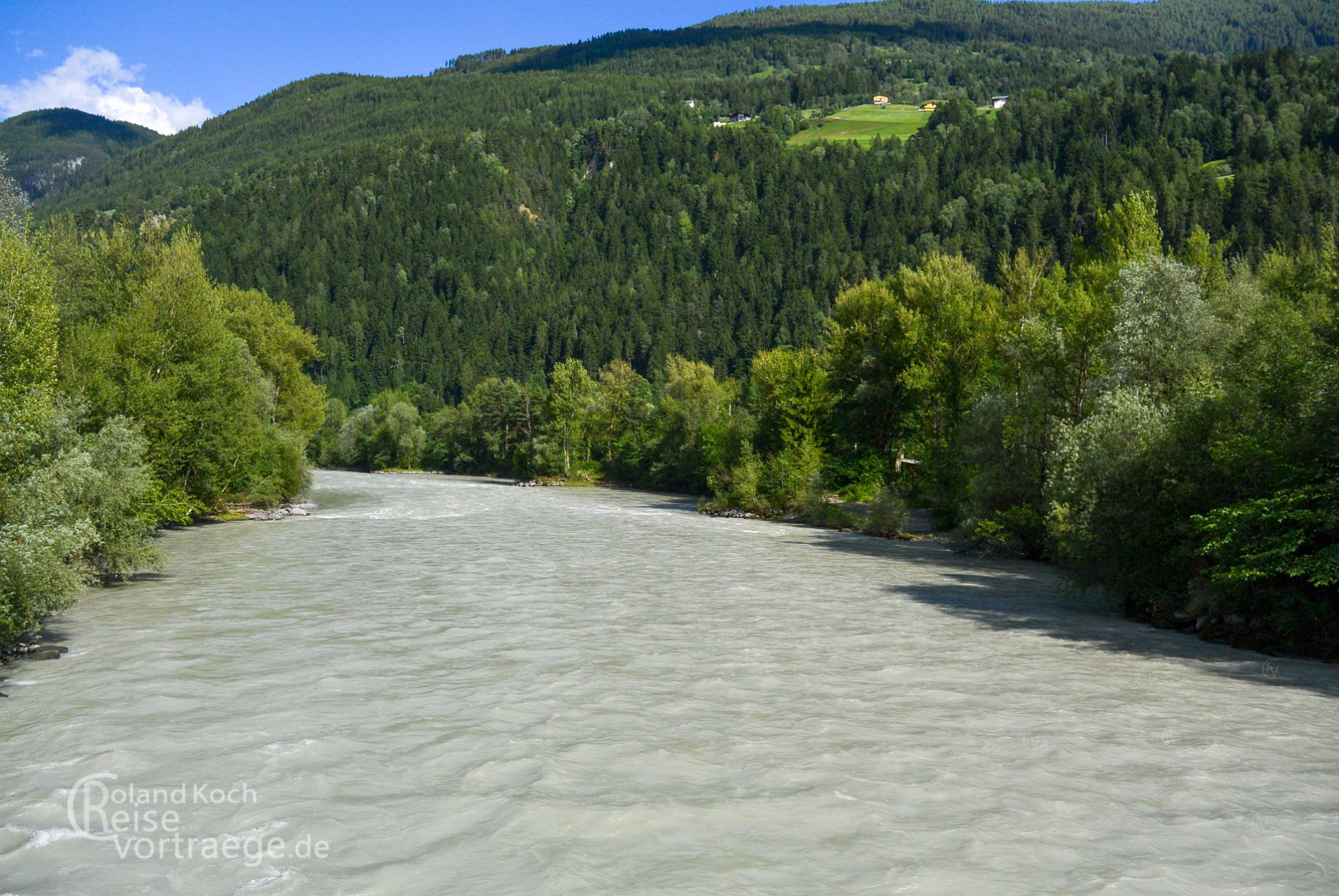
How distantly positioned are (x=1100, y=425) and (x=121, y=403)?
34.5 meters

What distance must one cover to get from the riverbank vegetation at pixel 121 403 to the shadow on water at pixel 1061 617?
21476 millimetres

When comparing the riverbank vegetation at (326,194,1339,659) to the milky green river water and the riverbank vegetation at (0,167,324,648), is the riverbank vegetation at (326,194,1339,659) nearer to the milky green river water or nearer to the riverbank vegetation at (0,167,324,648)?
the milky green river water

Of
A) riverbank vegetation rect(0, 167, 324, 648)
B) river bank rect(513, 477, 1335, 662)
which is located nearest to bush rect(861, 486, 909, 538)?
river bank rect(513, 477, 1335, 662)

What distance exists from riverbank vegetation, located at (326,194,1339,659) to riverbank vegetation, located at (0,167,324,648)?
23.8m

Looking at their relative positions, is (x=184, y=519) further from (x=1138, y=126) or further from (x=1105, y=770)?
(x=1138, y=126)

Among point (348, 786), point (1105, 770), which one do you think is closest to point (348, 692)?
point (348, 786)

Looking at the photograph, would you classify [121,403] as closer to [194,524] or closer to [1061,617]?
[194,524]

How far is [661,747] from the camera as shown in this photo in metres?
13.5

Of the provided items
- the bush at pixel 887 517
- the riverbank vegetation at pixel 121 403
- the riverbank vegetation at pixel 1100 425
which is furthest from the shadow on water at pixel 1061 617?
the riverbank vegetation at pixel 121 403

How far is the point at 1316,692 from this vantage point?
1697 centimetres

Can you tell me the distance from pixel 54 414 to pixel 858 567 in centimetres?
2574

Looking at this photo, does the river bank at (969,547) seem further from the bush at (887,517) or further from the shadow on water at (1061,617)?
the shadow on water at (1061,617)

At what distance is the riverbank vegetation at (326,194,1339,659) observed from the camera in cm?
1964

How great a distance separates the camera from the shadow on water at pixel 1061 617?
61.9 feet
